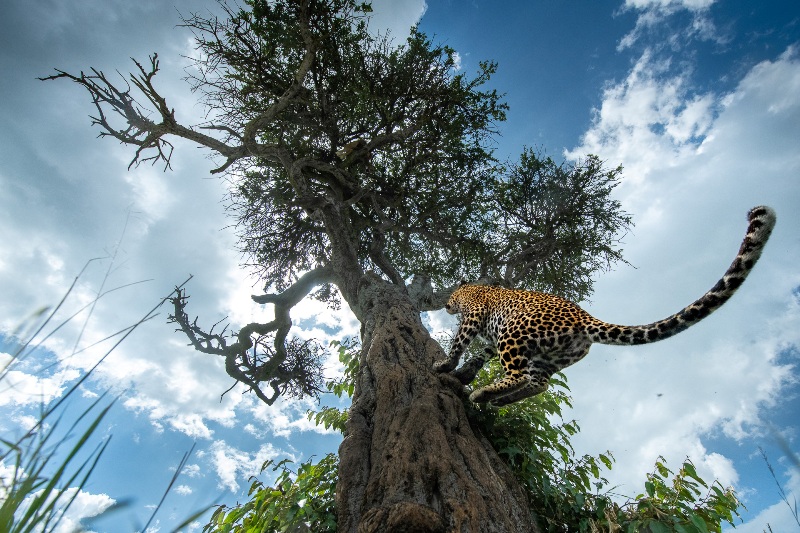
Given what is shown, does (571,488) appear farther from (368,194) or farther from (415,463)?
(368,194)

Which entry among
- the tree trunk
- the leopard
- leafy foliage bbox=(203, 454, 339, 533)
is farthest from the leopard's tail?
leafy foliage bbox=(203, 454, 339, 533)

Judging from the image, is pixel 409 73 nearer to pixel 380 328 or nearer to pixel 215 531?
pixel 380 328

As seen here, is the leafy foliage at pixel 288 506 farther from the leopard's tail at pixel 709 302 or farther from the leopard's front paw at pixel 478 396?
the leopard's tail at pixel 709 302

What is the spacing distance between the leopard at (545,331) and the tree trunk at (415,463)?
487mm

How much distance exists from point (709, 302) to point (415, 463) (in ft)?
9.09

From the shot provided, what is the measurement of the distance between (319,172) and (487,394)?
6.70 m

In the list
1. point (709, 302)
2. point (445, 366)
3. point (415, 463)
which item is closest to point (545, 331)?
point (445, 366)

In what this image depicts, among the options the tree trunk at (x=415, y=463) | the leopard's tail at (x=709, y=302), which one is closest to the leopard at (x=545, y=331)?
the leopard's tail at (x=709, y=302)

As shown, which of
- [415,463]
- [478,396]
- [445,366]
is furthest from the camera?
[445,366]

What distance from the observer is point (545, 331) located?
5.15 meters

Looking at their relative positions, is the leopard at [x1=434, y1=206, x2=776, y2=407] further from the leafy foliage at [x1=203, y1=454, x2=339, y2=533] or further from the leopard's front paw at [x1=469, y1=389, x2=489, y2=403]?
the leafy foliage at [x1=203, y1=454, x2=339, y2=533]

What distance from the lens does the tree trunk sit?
3.08m

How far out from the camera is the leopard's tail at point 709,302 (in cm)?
359

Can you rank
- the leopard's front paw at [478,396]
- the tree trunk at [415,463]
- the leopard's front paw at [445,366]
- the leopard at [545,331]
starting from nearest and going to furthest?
the tree trunk at [415,463] → the leopard at [545,331] → the leopard's front paw at [478,396] → the leopard's front paw at [445,366]
